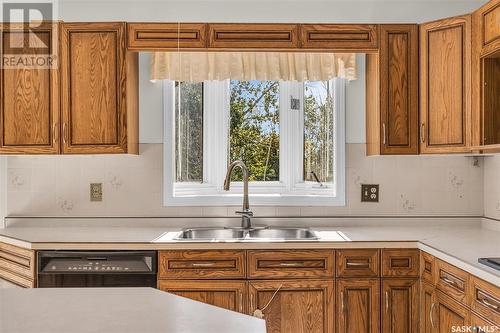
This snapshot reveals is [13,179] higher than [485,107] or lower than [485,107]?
lower

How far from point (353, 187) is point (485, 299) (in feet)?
4.46

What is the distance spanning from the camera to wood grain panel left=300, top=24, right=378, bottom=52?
9.03 feet

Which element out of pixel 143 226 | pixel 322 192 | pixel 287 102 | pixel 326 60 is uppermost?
pixel 326 60

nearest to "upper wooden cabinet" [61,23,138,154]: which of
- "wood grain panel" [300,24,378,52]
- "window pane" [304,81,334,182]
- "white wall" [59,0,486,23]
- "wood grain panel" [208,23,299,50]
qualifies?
"white wall" [59,0,486,23]

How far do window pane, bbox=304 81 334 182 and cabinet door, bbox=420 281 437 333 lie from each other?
1057mm

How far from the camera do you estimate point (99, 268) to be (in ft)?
8.08

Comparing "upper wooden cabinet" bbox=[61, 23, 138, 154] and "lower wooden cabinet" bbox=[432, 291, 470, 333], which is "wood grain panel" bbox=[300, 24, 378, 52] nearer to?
"upper wooden cabinet" bbox=[61, 23, 138, 154]

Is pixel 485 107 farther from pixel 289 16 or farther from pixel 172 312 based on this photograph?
pixel 172 312

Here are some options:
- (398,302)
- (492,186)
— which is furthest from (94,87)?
(492,186)

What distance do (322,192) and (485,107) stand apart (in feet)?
3.92

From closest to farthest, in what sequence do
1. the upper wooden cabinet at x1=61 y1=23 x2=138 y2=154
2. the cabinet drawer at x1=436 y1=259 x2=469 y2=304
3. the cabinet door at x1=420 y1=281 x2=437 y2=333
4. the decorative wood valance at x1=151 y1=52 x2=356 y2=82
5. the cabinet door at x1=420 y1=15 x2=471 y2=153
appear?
the cabinet drawer at x1=436 y1=259 x2=469 y2=304 < the cabinet door at x1=420 y1=281 x2=437 y2=333 < the cabinet door at x1=420 y1=15 x2=471 y2=153 < the upper wooden cabinet at x1=61 y1=23 x2=138 y2=154 < the decorative wood valance at x1=151 y1=52 x2=356 y2=82

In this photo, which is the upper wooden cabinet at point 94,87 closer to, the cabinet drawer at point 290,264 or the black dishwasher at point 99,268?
the black dishwasher at point 99,268

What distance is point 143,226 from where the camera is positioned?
10.1ft

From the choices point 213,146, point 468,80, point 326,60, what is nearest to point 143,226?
point 213,146
